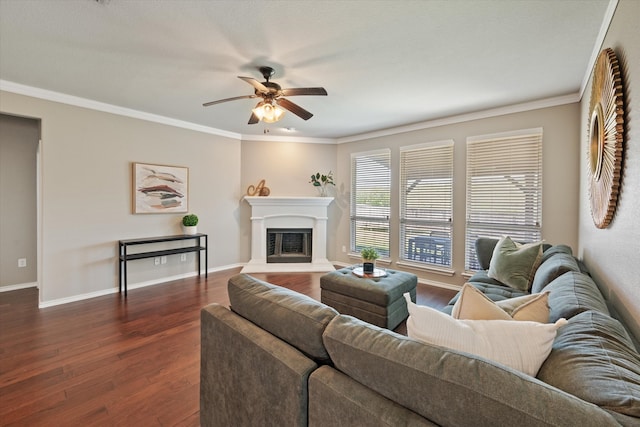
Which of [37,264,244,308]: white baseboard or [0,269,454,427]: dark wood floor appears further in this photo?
[37,264,244,308]: white baseboard

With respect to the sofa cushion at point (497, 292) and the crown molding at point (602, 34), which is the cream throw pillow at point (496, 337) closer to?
the sofa cushion at point (497, 292)

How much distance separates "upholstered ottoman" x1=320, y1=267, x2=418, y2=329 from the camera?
106 inches

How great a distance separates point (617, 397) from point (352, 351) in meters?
0.66

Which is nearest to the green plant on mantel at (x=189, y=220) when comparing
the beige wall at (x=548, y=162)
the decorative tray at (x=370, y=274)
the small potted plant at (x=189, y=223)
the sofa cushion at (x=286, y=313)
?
the small potted plant at (x=189, y=223)

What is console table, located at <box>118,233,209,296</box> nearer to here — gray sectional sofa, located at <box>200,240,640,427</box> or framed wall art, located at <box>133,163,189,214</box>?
framed wall art, located at <box>133,163,189,214</box>

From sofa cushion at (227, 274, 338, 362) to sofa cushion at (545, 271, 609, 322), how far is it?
1056 millimetres

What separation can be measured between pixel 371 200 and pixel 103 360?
4.29 metres

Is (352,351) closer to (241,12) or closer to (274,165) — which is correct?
(241,12)

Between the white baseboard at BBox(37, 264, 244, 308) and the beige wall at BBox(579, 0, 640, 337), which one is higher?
the beige wall at BBox(579, 0, 640, 337)

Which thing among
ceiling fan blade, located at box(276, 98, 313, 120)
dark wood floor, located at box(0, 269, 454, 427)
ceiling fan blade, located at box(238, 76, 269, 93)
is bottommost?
dark wood floor, located at box(0, 269, 454, 427)

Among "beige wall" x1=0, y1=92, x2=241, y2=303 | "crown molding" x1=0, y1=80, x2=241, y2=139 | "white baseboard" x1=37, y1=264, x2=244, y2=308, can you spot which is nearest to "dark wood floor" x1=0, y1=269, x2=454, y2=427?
"white baseboard" x1=37, y1=264, x2=244, y2=308

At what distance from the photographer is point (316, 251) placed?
5484mm

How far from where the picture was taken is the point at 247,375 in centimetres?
Answer: 125

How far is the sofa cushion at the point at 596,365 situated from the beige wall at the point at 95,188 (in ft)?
15.6
